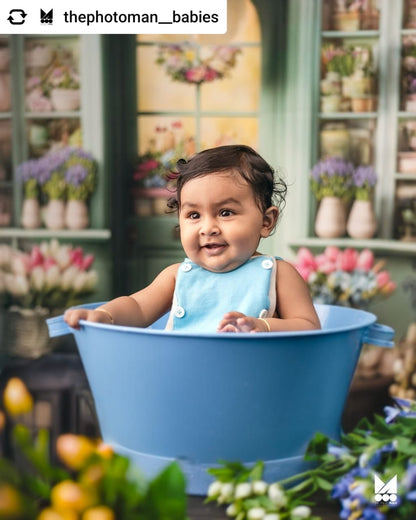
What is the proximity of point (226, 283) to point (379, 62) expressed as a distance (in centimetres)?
124

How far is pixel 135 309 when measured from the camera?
0.71 metres

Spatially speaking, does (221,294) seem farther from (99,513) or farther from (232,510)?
(99,513)

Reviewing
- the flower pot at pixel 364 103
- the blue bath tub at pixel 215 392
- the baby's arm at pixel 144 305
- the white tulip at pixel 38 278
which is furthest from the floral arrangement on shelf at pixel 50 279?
the blue bath tub at pixel 215 392

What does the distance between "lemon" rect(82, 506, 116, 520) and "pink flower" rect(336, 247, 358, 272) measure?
126 cm

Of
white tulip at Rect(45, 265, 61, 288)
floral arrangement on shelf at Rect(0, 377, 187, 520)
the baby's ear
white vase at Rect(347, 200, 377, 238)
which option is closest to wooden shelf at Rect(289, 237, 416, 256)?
white vase at Rect(347, 200, 377, 238)

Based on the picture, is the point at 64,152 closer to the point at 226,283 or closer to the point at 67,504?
the point at 226,283

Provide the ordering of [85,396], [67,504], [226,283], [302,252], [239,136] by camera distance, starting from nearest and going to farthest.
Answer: [67,504] → [226,283] → [85,396] → [302,252] → [239,136]

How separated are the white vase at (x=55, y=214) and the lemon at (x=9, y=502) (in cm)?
154

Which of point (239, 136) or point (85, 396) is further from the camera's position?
point (239, 136)

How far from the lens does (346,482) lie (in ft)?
1.59

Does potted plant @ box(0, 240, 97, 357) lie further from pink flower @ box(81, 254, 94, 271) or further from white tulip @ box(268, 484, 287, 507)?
white tulip @ box(268, 484, 287, 507)

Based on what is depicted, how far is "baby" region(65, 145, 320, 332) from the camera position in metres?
0.66

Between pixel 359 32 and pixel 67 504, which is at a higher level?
pixel 359 32

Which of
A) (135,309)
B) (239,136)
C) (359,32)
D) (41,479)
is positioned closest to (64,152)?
(239,136)
